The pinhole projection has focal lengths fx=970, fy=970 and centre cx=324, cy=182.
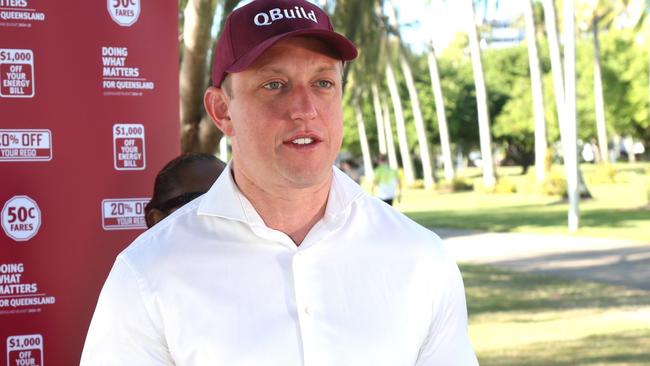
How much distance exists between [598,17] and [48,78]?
1943 inches

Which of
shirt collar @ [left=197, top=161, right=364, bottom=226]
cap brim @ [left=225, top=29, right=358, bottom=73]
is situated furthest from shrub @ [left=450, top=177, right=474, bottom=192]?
cap brim @ [left=225, top=29, right=358, bottom=73]

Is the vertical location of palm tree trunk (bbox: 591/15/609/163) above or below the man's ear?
above

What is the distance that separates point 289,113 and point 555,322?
9020 mm

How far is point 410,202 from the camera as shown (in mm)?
38000

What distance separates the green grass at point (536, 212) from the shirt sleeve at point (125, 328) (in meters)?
18.0

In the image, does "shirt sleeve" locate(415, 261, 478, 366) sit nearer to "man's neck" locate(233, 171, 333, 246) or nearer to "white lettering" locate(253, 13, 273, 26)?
"man's neck" locate(233, 171, 333, 246)

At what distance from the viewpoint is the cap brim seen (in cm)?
209

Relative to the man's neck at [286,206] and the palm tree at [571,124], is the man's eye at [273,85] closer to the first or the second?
the man's neck at [286,206]

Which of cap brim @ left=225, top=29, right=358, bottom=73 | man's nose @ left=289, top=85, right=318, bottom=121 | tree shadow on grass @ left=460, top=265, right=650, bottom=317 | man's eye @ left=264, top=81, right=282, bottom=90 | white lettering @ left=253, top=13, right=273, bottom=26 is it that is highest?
white lettering @ left=253, top=13, right=273, bottom=26

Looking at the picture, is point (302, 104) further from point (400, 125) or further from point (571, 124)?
point (400, 125)

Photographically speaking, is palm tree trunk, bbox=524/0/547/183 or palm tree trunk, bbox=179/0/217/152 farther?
palm tree trunk, bbox=524/0/547/183

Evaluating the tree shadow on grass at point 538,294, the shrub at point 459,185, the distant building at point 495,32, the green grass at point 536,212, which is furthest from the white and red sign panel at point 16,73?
the shrub at point 459,185

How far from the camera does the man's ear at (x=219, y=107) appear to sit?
7.61 feet

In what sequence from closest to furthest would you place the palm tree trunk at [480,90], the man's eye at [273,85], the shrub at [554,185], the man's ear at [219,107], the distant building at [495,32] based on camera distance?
the man's eye at [273,85]
the man's ear at [219,107]
the distant building at [495,32]
the shrub at [554,185]
the palm tree trunk at [480,90]
